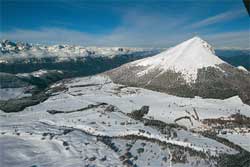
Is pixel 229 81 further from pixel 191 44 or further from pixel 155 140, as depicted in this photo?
pixel 155 140

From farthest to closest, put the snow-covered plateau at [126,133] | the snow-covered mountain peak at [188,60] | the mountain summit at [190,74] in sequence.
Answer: the snow-covered mountain peak at [188,60]
the mountain summit at [190,74]
the snow-covered plateau at [126,133]

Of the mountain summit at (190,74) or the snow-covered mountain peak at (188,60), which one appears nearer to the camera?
the mountain summit at (190,74)

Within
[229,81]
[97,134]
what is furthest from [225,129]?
[229,81]

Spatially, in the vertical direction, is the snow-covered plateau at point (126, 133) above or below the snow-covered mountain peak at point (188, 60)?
below

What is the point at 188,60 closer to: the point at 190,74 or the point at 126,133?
the point at 190,74

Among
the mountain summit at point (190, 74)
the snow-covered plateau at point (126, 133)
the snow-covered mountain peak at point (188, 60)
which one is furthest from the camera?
the snow-covered mountain peak at point (188, 60)

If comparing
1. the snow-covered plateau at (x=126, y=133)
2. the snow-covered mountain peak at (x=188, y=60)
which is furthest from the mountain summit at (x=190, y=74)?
the snow-covered plateau at (x=126, y=133)

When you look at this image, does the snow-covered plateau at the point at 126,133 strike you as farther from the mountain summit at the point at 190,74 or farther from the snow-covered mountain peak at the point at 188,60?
the snow-covered mountain peak at the point at 188,60
